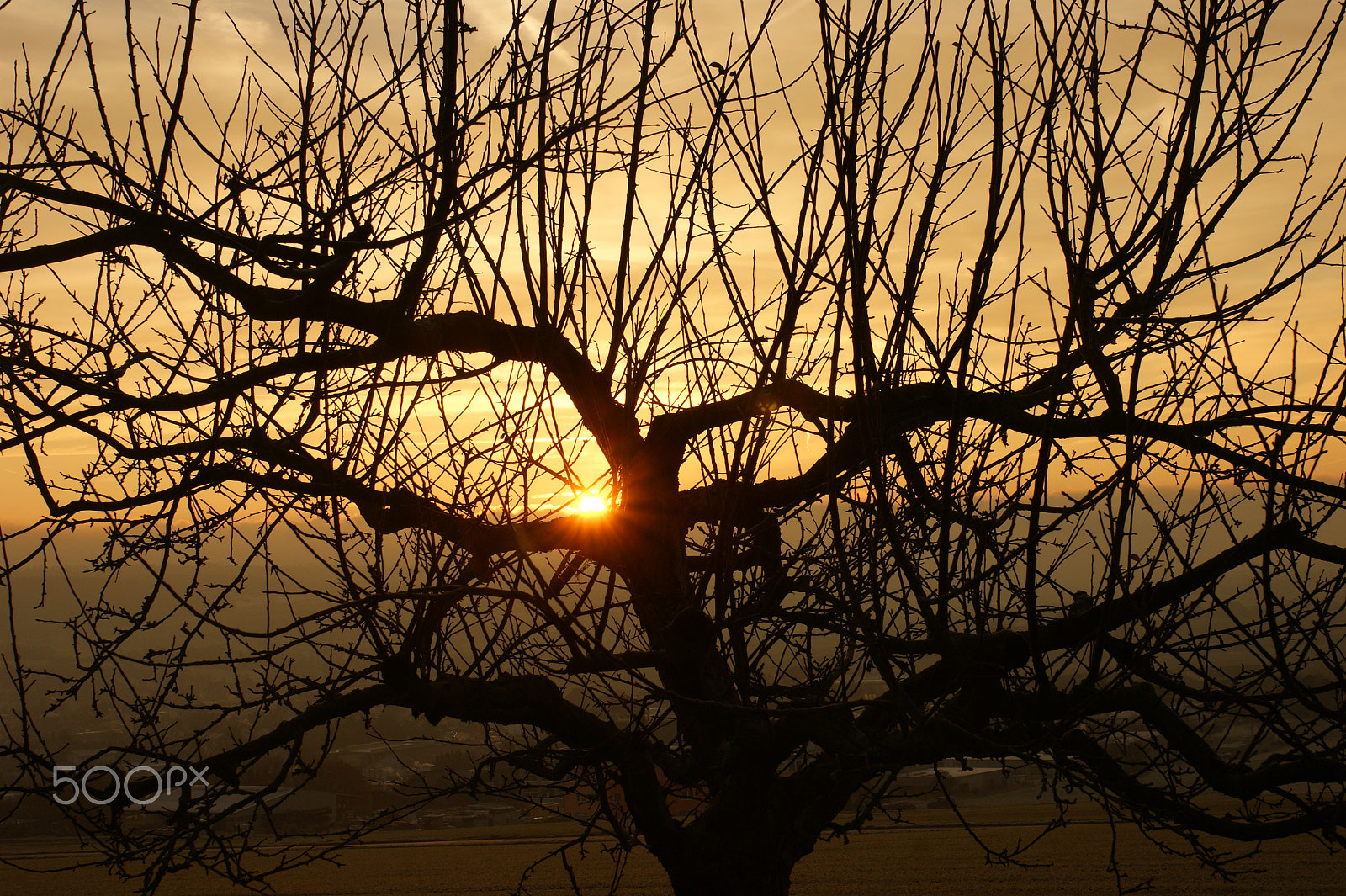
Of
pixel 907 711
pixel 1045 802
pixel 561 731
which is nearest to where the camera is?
pixel 907 711

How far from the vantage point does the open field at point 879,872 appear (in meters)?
17.4

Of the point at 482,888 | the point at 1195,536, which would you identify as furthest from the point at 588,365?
the point at 482,888

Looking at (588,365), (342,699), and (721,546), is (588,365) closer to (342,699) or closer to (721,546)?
(721,546)

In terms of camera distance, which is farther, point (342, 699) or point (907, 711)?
point (342, 699)

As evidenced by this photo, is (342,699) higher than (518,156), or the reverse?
(518,156)

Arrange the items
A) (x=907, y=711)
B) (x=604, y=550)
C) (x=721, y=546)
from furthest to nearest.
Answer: (x=604, y=550) < (x=721, y=546) < (x=907, y=711)

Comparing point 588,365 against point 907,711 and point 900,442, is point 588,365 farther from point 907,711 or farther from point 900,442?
point 907,711

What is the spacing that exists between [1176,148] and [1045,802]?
105 feet

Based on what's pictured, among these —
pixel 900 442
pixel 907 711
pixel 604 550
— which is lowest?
pixel 907 711

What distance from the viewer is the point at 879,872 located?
19.4m

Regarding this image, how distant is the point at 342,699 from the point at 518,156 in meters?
2.27

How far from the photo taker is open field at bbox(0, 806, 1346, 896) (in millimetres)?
17422

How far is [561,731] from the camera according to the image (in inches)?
147

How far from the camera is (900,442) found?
7.17 feet
